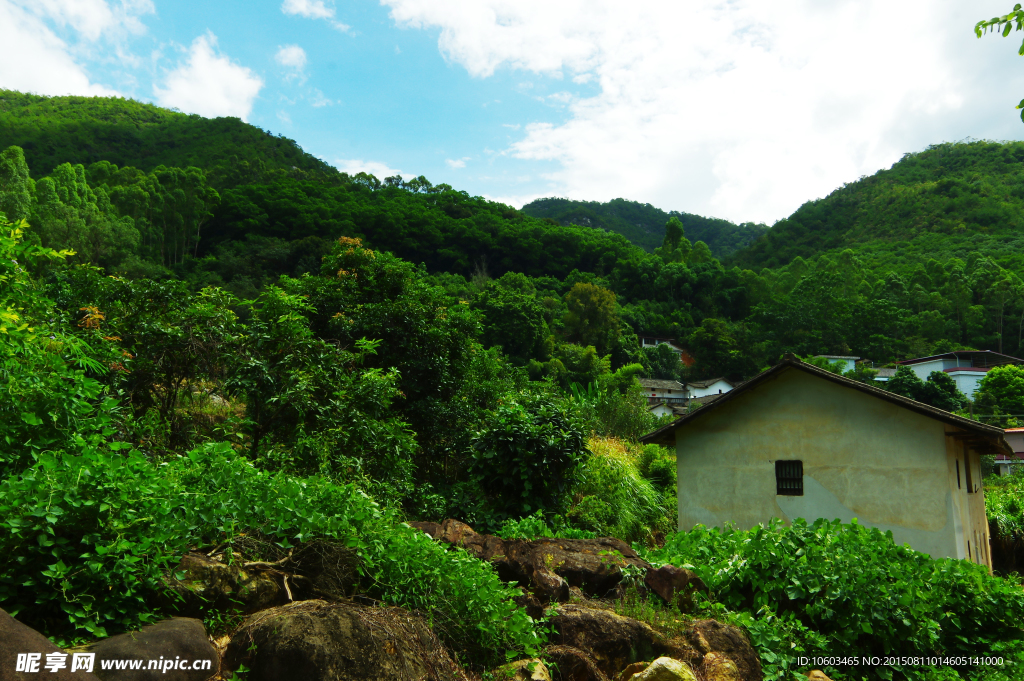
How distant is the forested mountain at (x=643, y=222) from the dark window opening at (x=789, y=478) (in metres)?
104

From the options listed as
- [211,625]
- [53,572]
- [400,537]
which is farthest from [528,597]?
[53,572]

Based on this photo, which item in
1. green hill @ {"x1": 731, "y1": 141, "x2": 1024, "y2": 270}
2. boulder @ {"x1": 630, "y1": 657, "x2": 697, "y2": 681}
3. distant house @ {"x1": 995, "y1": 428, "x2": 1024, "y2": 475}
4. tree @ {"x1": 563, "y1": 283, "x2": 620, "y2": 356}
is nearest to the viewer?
boulder @ {"x1": 630, "y1": 657, "x2": 697, "y2": 681}

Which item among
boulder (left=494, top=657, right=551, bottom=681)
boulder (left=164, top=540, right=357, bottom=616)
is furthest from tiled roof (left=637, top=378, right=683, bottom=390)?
boulder (left=164, top=540, right=357, bottom=616)

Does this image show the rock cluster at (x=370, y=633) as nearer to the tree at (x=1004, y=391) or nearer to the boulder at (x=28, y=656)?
the boulder at (x=28, y=656)

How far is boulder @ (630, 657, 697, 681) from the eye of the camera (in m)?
4.86

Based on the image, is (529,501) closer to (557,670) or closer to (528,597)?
(528,597)

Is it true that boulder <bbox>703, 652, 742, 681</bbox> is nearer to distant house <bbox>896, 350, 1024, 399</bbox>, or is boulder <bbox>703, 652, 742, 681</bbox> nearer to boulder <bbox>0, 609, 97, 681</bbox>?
boulder <bbox>0, 609, 97, 681</bbox>

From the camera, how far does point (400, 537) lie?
492 cm

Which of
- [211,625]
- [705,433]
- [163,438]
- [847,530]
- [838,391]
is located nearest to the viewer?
[211,625]

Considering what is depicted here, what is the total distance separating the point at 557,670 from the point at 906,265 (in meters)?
85.1

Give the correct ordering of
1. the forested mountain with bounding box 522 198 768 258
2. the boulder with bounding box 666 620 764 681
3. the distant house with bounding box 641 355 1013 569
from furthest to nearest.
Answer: the forested mountain with bounding box 522 198 768 258 → the distant house with bounding box 641 355 1013 569 → the boulder with bounding box 666 620 764 681

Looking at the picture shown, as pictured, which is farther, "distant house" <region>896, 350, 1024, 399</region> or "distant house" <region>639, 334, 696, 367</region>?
"distant house" <region>639, 334, 696, 367</region>

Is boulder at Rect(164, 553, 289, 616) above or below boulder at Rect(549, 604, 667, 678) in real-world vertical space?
above

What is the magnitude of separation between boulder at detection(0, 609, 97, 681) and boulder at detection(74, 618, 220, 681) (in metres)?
0.15
